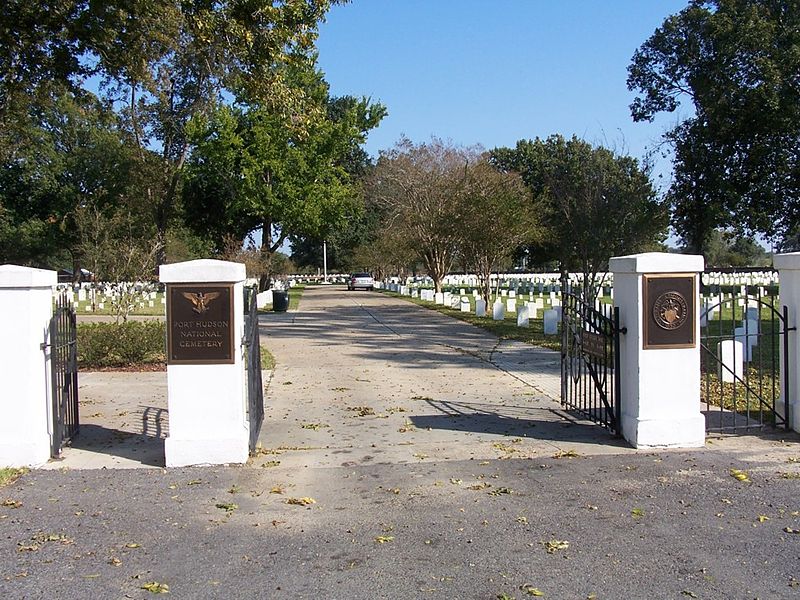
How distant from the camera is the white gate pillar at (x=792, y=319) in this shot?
26.1ft

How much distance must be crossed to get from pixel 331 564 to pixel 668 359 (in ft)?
13.6

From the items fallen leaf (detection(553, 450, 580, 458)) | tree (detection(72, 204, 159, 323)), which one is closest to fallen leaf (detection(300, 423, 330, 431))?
fallen leaf (detection(553, 450, 580, 458))

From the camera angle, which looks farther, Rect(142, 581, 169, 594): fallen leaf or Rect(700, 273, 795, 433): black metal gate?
Rect(700, 273, 795, 433): black metal gate

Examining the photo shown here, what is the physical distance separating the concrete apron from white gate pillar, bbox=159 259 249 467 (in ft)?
1.32

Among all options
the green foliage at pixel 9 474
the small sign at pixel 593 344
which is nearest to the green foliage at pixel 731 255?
the small sign at pixel 593 344

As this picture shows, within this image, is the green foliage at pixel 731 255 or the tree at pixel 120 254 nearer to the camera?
the tree at pixel 120 254

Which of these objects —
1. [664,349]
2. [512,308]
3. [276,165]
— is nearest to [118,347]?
[664,349]

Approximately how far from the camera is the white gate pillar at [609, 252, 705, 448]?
Result: 7.42 metres

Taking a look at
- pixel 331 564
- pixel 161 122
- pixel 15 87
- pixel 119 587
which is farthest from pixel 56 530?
→ pixel 161 122

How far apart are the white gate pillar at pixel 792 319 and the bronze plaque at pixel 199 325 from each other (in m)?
5.45

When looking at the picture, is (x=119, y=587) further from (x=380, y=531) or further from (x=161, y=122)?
(x=161, y=122)

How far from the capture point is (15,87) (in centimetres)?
1546

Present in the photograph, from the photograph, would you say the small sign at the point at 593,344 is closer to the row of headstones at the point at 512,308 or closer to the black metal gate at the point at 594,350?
the black metal gate at the point at 594,350

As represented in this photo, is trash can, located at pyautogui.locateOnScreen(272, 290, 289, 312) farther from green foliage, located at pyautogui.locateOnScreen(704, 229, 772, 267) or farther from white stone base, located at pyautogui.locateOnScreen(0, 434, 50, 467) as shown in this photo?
green foliage, located at pyautogui.locateOnScreen(704, 229, 772, 267)
